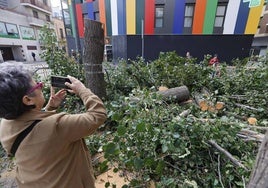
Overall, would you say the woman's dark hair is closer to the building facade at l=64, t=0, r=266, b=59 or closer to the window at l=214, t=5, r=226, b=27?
the building facade at l=64, t=0, r=266, b=59

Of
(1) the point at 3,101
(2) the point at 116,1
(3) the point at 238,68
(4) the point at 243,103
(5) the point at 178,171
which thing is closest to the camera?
(1) the point at 3,101

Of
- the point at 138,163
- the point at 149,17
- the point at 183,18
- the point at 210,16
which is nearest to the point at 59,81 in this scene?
the point at 138,163

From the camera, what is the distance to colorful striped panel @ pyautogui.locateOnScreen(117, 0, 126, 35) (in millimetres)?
12318

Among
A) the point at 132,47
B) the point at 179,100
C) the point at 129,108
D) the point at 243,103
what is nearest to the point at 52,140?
the point at 129,108

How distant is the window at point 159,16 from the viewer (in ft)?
40.8

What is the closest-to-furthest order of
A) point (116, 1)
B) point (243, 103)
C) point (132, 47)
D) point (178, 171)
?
point (178, 171), point (243, 103), point (116, 1), point (132, 47)

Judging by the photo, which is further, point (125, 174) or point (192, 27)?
point (192, 27)

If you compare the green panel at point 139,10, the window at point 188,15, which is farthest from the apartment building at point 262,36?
the green panel at point 139,10

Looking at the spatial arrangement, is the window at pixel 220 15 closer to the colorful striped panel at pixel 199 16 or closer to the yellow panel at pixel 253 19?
the colorful striped panel at pixel 199 16

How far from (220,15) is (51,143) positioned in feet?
47.3

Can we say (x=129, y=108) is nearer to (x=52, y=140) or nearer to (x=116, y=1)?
(x=52, y=140)

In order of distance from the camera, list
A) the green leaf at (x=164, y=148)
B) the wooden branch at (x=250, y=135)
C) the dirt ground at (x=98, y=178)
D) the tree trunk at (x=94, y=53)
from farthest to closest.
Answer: the tree trunk at (x=94, y=53)
the dirt ground at (x=98, y=178)
the wooden branch at (x=250, y=135)
the green leaf at (x=164, y=148)

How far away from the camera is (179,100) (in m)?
3.67

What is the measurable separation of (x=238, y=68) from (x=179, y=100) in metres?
2.30
